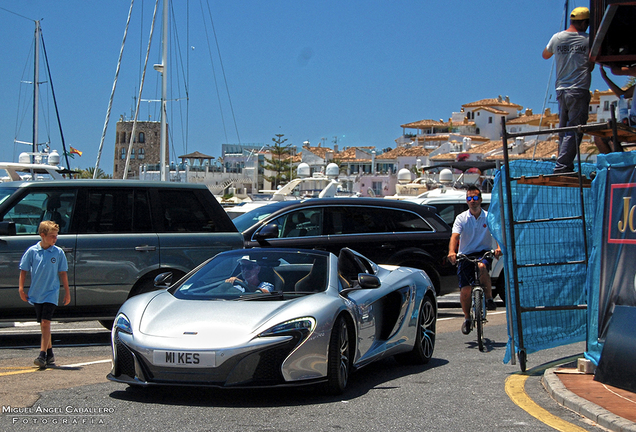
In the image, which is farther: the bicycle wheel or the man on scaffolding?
the man on scaffolding

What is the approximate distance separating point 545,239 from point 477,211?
199 centimetres

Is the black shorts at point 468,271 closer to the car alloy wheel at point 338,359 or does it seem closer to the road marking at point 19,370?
the car alloy wheel at point 338,359

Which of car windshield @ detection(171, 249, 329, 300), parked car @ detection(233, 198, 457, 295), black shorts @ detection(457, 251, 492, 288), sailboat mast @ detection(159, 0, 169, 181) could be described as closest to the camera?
car windshield @ detection(171, 249, 329, 300)

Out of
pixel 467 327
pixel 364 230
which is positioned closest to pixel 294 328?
pixel 467 327

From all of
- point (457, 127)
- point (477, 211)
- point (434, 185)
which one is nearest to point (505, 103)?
point (457, 127)

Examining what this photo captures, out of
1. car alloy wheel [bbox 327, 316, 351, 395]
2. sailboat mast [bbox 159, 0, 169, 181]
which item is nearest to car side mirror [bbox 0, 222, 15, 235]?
car alloy wheel [bbox 327, 316, 351, 395]

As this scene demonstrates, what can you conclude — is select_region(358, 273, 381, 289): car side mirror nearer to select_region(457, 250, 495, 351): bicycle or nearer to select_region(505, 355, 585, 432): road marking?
select_region(505, 355, 585, 432): road marking

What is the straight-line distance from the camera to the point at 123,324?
6.50m

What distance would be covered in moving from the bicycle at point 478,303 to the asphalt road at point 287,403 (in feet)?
2.02

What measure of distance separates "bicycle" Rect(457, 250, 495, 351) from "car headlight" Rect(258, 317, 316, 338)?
11.0ft

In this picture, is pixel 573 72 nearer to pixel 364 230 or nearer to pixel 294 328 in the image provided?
pixel 364 230

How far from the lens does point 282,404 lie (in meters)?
6.20

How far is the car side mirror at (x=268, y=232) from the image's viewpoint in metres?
11.5

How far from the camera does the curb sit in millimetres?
5438
